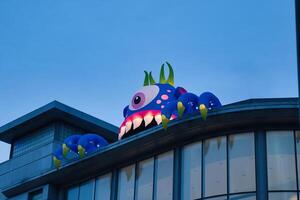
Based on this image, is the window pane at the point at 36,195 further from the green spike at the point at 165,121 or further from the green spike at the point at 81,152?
the green spike at the point at 165,121

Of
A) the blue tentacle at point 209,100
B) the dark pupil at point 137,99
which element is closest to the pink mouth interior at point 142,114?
the dark pupil at point 137,99

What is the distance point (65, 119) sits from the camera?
35.2 metres

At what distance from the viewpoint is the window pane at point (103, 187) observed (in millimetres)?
28670

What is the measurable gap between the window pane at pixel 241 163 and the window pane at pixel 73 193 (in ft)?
29.6

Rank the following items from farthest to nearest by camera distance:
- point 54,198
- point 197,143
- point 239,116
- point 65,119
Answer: point 65,119, point 54,198, point 197,143, point 239,116

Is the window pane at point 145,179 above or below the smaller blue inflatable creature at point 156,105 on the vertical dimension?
below

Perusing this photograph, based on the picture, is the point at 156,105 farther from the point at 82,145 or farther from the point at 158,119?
the point at 82,145

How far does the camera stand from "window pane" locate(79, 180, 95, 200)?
2942cm

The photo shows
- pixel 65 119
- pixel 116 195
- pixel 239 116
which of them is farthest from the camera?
pixel 65 119

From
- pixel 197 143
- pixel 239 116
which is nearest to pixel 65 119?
pixel 197 143

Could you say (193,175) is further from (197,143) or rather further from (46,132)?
(46,132)

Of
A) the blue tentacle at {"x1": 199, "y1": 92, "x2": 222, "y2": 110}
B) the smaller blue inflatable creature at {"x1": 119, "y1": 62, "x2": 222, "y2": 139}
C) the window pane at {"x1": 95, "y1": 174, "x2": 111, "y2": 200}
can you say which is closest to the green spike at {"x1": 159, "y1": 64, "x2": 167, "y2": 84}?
the smaller blue inflatable creature at {"x1": 119, "y1": 62, "x2": 222, "y2": 139}

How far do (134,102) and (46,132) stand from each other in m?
7.97

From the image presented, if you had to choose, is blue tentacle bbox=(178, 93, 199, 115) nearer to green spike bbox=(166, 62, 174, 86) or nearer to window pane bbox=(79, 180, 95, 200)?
green spike bbox=(166, 62, 174, 86)
